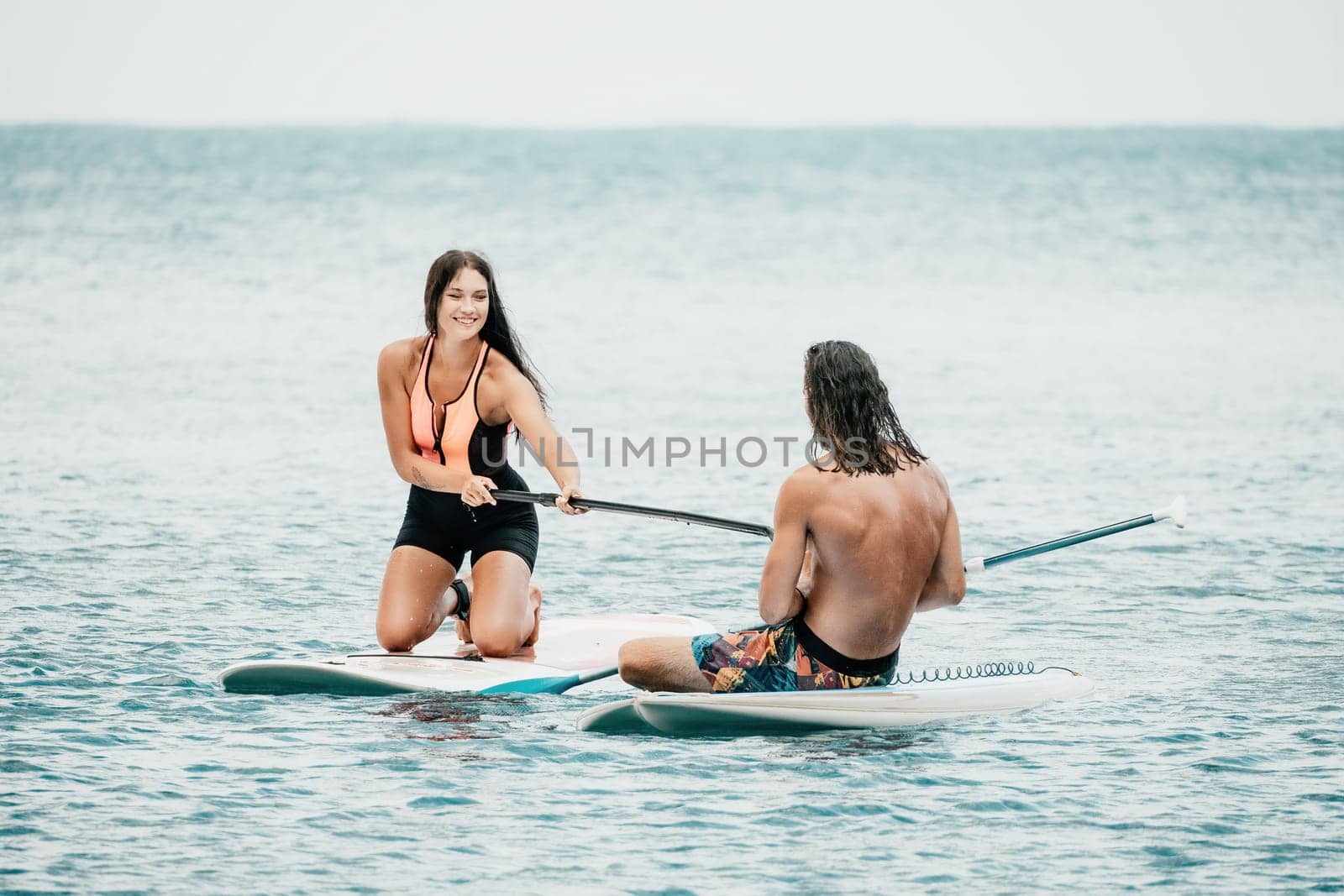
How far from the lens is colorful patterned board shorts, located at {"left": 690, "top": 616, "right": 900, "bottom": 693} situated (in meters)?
6.14

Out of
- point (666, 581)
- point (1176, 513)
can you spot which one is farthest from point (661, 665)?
point (666, 581)

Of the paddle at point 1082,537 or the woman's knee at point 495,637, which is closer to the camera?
the paddle at point 1082,537

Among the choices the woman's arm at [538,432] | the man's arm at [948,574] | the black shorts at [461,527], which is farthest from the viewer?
the black shorts at [461,527]

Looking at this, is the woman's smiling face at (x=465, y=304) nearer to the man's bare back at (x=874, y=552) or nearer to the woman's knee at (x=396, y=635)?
the woman's knee at (x=396, y=635)

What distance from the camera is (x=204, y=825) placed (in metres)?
5.34

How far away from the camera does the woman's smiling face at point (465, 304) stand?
6883 millimetres

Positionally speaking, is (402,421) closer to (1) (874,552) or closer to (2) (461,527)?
(2) (461,527)

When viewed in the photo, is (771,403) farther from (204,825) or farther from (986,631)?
(204,825)

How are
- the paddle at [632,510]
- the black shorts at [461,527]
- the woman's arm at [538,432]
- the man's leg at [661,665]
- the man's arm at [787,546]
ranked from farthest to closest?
1. the black shorts at [461,527]
2. the woman's arm at [538,432]
3. the paddle at [632,510]
4. the man's leg at [661,665]
5. the man's arm at [787,546]

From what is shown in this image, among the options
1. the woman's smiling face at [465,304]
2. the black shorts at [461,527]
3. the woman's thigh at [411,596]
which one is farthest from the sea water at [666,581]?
the woman's smiling face at [465,304]

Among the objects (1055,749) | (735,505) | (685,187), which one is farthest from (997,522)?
(685,187)

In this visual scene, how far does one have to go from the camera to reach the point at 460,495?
7031 millimetres

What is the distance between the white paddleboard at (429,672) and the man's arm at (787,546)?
1326 millimetres

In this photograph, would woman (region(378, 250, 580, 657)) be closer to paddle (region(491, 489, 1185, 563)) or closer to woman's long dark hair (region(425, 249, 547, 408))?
woman's long dark hair (region(425, 249, 547, 408))
